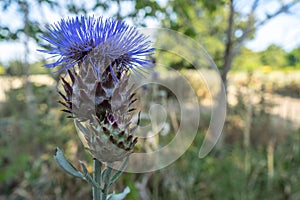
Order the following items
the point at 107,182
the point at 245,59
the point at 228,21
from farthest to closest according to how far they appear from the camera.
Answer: the point at 245,59
the point at 228,21
the point at 107,182

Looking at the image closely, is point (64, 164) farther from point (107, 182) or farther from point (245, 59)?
point (245, 59)

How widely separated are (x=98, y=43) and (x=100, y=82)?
9 centimetres

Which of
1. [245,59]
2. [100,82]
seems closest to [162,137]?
[245,59]

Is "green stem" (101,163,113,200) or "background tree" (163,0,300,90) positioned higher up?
"background tree" (163,0,300,90)

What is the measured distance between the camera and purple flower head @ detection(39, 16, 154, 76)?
0.76 meters

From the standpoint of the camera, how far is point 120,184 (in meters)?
1.76

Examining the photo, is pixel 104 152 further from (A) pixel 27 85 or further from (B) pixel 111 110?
(A) pixel 27 85

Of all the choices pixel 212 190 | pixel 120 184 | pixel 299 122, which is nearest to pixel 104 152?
pixel 120 184

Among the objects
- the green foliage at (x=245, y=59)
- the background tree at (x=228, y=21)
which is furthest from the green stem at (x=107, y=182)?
the green foliage at (x=245, y=59)

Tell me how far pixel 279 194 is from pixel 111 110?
166cm

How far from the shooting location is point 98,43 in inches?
30.3

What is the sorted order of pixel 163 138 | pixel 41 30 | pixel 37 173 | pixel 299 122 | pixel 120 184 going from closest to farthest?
pixel 41 30
pixel 120 184
pixel 37 173
pixel 163 138
pixel 299 122

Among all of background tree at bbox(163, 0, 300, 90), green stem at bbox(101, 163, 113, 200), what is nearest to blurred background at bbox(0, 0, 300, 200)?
background tree at bbox(163, 0, 300, 90)

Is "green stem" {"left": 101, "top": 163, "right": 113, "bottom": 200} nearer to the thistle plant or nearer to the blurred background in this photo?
the thistle plant
